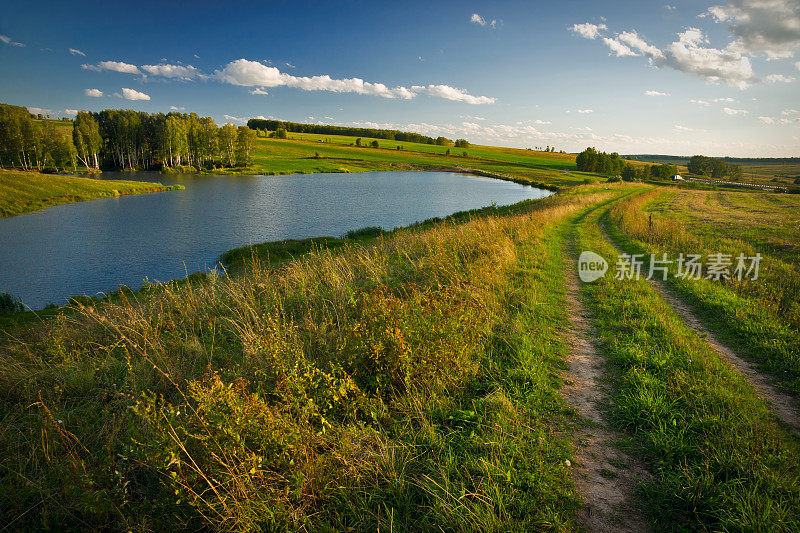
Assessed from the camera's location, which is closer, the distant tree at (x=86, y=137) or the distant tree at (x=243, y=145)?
the distant tree at (x=86, y=137)

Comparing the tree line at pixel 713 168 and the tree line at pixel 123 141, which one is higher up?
the tree line at pixel 713 168

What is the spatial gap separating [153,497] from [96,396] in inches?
101

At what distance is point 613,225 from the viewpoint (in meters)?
21.2

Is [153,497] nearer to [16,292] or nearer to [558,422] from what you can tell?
[558,422]

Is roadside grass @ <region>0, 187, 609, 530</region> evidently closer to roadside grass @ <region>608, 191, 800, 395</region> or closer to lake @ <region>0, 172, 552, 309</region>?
roadside grass @ <region>608, 191, 800, 395</region>

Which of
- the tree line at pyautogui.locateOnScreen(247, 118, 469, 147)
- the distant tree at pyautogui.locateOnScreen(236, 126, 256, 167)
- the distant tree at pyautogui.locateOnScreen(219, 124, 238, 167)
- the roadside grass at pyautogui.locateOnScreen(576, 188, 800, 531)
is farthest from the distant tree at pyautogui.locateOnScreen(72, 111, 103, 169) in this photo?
the tree line at pyautogui.locateOnScreen(247, 118, 469, 147)

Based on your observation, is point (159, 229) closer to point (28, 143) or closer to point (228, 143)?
point (28, 143)

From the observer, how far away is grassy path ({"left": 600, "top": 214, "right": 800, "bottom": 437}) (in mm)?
4719

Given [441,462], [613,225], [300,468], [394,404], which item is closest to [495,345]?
[394,404]

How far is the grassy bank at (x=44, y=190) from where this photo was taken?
1337 inches

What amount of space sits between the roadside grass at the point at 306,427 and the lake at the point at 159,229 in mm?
13462

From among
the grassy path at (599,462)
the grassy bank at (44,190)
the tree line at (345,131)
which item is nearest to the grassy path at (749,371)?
the grassy path at (599,462)

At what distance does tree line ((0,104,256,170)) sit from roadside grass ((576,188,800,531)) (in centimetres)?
8193

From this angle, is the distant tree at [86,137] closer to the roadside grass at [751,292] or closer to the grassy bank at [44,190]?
the grassy bank at [44,190]
